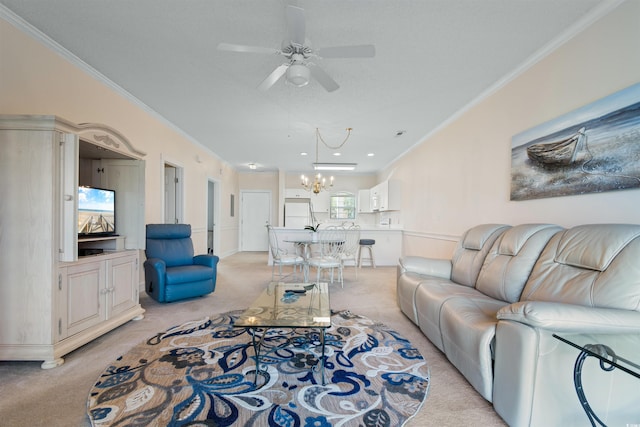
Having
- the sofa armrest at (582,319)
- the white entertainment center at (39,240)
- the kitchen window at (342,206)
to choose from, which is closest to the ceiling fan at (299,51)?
the white entertainment center at (39,240)

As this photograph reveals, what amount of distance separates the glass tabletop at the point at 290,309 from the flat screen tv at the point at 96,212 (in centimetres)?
171

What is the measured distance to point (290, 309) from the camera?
208cm

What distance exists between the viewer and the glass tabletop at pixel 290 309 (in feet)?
5.82

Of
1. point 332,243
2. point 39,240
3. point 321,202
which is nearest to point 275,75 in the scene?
point 39,240

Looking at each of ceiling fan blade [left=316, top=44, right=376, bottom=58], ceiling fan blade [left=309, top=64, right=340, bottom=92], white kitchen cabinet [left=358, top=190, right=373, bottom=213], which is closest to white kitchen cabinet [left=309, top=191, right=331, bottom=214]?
white kitchen cabinet [left=358, top=190, right=373, bottom=213]

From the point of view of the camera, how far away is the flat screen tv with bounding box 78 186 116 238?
238 centimetres

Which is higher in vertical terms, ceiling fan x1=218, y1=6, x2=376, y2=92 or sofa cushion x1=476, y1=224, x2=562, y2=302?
ceiling fan x1=218, y1=6, x2=376, y2=92

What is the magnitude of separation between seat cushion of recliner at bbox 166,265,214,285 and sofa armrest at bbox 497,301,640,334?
10.9 ft

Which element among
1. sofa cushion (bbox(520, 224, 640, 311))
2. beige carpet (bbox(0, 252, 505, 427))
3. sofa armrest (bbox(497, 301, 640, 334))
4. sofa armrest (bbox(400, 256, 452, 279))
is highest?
sofa cushion (bbox(520, 224, 640, 311))

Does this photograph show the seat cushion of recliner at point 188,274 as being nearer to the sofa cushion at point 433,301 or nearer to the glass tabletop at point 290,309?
the glass tabletop at point 290,309

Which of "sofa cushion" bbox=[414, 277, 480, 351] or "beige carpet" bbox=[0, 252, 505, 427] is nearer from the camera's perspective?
"beige carpet" bbox=[0, 252, 505, 427]

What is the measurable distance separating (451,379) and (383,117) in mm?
3431

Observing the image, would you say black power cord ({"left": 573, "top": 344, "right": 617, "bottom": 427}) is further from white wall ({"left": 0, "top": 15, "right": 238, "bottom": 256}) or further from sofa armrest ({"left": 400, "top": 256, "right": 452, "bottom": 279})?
white wall ({"left": 0, "top": 15, "right": 238, "bottom": 256})

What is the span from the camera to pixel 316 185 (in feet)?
18.3
